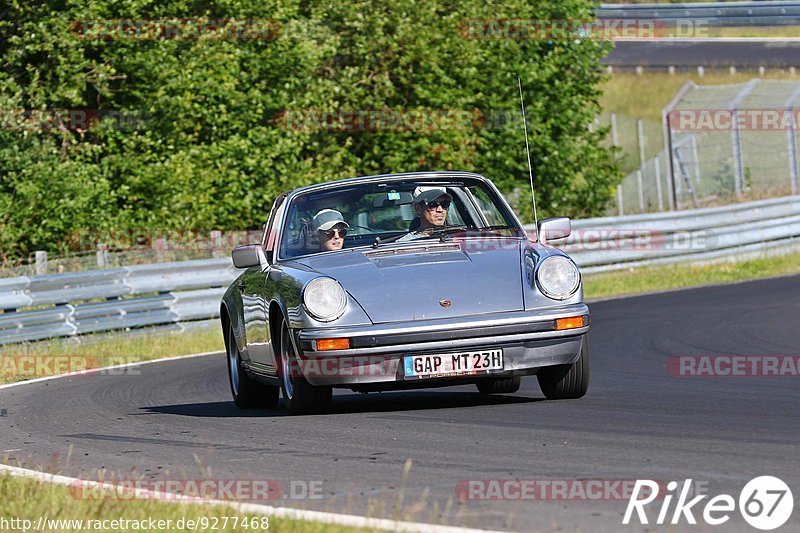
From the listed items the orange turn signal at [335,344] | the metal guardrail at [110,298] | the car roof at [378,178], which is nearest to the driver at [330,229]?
the car roof at [378,178]

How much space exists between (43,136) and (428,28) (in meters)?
8.06

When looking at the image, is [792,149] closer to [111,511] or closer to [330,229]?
[330,229]

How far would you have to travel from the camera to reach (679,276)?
2245 cm

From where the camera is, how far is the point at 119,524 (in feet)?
17.5

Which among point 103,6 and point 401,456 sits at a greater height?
point 103,6

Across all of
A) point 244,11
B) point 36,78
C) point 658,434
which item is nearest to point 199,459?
point 658,434

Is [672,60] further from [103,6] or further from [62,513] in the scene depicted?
[62,513]

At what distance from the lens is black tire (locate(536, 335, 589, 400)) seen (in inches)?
340

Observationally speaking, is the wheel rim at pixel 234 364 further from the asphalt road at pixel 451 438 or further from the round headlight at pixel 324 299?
the round headlight at pixel 324 299

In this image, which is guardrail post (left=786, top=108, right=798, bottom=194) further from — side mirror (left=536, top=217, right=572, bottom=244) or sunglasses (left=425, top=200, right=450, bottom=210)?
side mirror (left=536, top=217, right=572, bottom=244)

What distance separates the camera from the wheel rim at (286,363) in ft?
28.4

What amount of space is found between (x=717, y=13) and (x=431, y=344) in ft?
161

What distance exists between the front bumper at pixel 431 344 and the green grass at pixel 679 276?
12.6 meters

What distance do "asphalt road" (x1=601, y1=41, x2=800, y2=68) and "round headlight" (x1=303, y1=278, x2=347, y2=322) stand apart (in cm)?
4187
